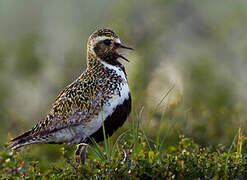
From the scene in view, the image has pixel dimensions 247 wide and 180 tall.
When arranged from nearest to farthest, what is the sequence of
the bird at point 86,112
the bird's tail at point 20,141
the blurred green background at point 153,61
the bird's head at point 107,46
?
the bird at point 86,112 → the bird's tail at point 20,141 → the bird's head at point 107,46 → the blurred green background at point 153,61

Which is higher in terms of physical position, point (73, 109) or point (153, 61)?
point (73, 109)

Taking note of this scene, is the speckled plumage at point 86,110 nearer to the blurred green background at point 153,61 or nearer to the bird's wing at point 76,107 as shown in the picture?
the bird's wing at point 76,107

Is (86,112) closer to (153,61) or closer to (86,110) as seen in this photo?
(86,110)

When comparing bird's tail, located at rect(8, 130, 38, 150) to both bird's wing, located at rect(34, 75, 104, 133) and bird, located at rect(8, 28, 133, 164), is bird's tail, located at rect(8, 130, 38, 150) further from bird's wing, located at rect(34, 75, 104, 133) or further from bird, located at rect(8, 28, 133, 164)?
bird's wing, located at rect(34, 75, 104, 133)

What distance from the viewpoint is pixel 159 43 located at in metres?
12.3

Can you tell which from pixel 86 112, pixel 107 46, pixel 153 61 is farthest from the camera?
pixel 153 61

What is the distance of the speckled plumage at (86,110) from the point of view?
17.1ft

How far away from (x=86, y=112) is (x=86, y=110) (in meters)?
0.03

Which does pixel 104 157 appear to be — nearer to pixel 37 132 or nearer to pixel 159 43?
pixel 37 132

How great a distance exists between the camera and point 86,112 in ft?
17.2

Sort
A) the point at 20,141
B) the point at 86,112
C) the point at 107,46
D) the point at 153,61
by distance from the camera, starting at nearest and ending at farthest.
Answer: the point at 86,112, the point at 20,141, the point at 107,46, the point at 153,61

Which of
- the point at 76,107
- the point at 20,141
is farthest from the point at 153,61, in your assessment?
the point at 20,141

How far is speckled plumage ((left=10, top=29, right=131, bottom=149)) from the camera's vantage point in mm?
5223

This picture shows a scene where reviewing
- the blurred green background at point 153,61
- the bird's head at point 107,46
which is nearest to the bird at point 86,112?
the bird's head at point 107,46
